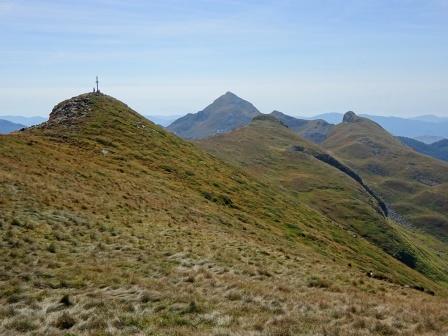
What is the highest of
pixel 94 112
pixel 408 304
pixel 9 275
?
pixel 94 112

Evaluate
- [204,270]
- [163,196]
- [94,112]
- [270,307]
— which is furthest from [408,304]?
[94,112]

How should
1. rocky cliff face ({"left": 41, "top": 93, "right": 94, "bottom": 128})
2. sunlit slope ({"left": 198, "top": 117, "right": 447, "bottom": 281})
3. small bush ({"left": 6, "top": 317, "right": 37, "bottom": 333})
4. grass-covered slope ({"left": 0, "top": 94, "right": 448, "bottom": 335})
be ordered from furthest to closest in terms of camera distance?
sunlit slope ({"left": 198, "top": 117, "right": 447, "bottom": 281}), rocky cliff face ({"left": 41, "top": 93, "right": 94, "bottom": 128}), grass-covered slope ({"left": 0, "top": 94, "right": 448, "bottom": 335}), small bush ({"left": 6, "top": 317, "right": 37, "bottom": 333})

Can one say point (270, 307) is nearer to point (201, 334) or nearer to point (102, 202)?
point (201, 334)

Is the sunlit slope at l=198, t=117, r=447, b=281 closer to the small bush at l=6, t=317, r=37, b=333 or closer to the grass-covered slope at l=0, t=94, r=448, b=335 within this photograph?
the grass-covered slope at l=0, t=94, r=448, b=335

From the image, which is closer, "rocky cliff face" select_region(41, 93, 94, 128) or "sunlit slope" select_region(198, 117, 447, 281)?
"rocky cliff face" select_region(41, 93, 94, 128)

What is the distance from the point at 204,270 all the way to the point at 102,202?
59.9ft

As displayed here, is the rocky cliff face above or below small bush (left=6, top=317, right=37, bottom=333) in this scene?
above

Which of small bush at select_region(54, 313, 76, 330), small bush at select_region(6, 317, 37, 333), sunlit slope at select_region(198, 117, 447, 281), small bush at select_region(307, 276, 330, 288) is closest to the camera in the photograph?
small bush at select_region(6, 317, 37, 333)

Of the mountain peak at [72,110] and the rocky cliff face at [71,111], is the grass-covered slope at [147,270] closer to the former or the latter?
the rocky cliff face at [71,111]

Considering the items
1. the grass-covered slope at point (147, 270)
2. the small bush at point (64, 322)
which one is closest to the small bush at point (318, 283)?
the grass-covered slope at point (147, 270)

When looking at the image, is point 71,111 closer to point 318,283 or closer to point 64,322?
point 318,283

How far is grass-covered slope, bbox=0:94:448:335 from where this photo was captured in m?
16.5

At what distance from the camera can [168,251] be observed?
1161 inches

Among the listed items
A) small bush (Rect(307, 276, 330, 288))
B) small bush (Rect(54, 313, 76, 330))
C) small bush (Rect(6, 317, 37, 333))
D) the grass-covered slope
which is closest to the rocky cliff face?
the grass-covered slope
